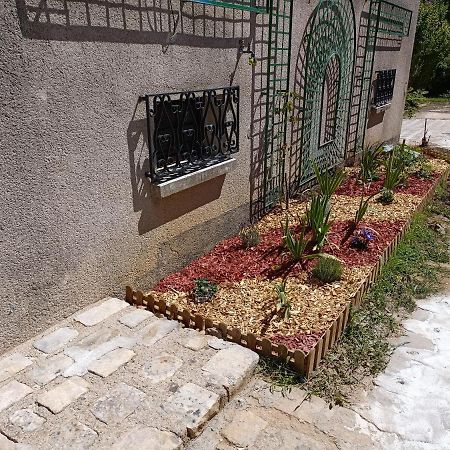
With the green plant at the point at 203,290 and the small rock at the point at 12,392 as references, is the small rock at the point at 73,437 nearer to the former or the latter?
the small rock at the point at 12,392

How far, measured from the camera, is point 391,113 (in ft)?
31.0

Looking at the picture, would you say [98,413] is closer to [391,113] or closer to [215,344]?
[215,344]

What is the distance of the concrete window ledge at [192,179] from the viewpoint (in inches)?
137

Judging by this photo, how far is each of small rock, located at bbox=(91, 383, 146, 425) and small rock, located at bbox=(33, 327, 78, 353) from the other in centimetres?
59

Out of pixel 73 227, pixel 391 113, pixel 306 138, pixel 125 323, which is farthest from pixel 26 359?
pixel 391 113

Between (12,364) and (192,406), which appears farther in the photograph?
(12,364)

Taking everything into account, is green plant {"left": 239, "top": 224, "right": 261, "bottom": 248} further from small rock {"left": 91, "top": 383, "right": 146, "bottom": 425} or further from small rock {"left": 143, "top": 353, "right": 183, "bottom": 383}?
small rock {"left": 91, "top": 383, "right": 146, "bottom": 425}

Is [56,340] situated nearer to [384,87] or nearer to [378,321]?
[378,321]

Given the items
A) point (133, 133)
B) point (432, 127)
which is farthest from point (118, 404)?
point (432, 127)

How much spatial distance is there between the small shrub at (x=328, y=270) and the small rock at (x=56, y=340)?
81.7 inches

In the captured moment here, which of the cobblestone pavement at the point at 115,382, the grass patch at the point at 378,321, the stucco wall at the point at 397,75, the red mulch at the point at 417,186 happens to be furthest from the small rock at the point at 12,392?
the stucco wall at the point at 397,75

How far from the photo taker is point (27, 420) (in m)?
2.22

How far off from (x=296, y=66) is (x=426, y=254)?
2.61 meters

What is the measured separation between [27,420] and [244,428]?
1145 millimetres
